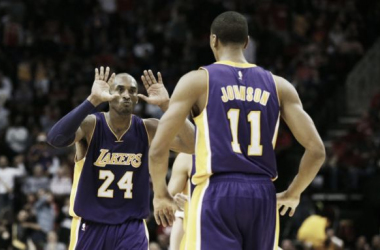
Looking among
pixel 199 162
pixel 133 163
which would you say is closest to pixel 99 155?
pixel 133 163

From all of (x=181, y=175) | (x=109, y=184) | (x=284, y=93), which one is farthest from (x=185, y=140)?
(x=284, y=93)

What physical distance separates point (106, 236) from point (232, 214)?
206 cm

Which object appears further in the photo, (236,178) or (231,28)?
(231,28)

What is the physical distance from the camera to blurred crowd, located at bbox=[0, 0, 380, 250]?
1636 centimetres

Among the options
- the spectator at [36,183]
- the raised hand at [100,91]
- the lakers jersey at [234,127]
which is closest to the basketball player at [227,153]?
the lakers jersey at [234,127]

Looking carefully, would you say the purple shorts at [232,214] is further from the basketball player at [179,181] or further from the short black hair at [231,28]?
the basketball player at [179,181]

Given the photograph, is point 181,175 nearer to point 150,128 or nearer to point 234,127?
point 150,128

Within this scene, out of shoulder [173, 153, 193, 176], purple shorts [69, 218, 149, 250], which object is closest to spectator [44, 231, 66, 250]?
shoulder [173, 153, 193, 176]

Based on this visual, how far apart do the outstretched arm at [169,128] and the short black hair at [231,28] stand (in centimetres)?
31

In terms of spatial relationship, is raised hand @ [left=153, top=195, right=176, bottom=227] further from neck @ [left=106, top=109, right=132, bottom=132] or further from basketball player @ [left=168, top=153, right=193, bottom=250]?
basketball player @ [left=168, top=153, right=193, bottom=250]

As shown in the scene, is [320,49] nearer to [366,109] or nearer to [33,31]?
[366,109]

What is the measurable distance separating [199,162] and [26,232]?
9969 millimetres

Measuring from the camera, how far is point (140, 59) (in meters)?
20.5

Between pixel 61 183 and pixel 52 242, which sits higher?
pixel 61 183
